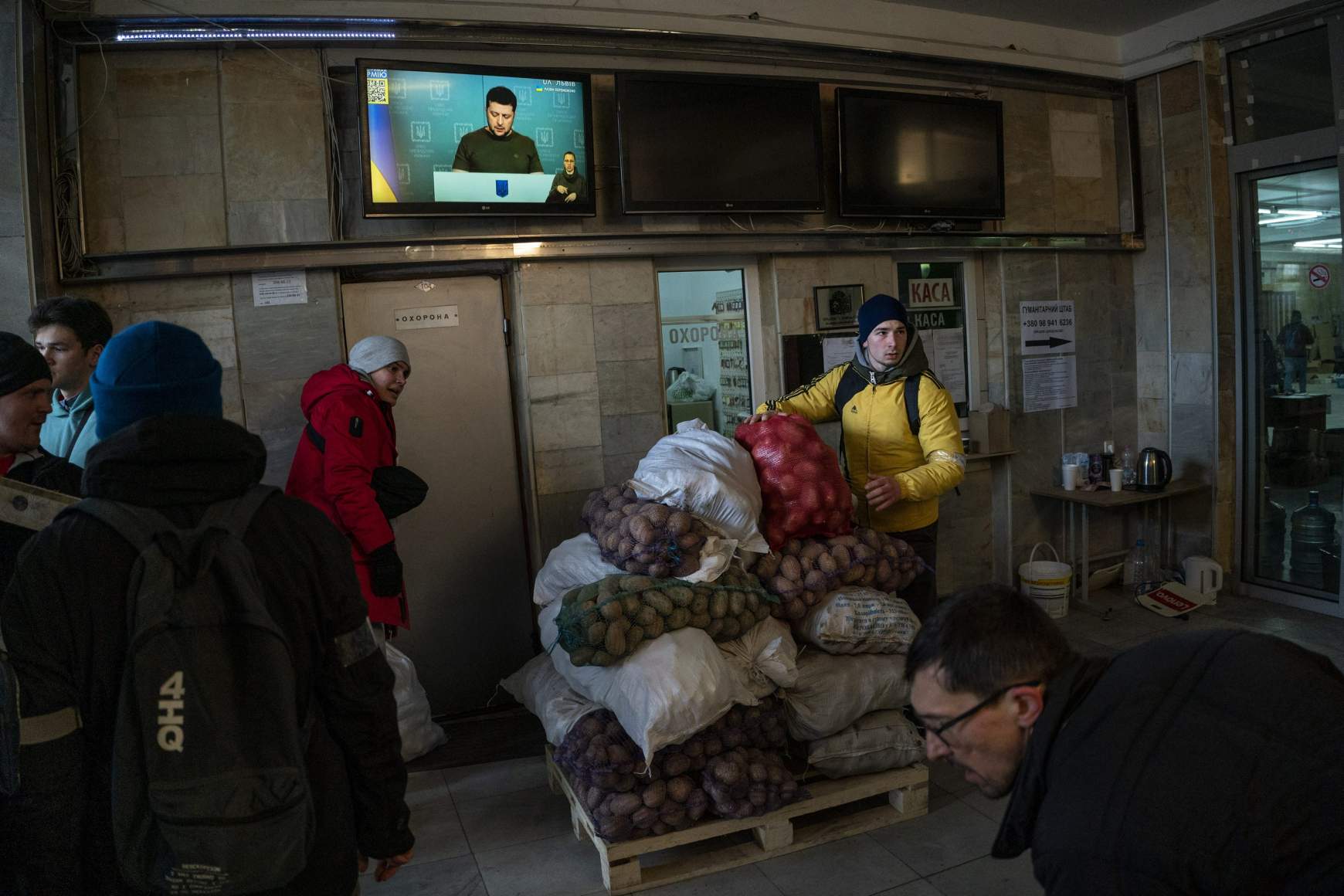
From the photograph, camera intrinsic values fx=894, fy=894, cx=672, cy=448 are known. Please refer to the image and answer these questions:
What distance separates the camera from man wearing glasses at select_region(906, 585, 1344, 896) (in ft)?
3.82

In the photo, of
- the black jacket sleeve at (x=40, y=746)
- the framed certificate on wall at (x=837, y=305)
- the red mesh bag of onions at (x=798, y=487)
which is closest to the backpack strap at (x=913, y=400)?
the red mesh bag of onions at (x=798, y=487)

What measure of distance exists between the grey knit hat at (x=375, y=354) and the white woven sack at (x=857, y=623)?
79.6 inches

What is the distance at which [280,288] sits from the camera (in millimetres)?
4074

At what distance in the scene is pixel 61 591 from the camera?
143 cm

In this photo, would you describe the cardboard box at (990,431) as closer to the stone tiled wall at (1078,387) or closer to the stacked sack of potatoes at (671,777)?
the stone tiled wall at (1078,387)

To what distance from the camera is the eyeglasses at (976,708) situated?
1.41m

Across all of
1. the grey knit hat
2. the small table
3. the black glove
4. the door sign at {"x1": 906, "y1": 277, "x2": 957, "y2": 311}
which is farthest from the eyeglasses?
the small table

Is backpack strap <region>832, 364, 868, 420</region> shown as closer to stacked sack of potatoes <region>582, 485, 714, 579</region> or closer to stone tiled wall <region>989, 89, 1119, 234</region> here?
stacked sack of potatoes <region>582, 485, 714, 579</region>

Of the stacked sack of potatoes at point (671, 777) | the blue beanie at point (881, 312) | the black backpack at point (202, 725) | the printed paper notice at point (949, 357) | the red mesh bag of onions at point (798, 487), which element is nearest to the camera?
the black backpack at point (202, 725)

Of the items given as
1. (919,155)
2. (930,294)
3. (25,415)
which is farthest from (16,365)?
(930,294)

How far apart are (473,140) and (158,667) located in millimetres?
3284

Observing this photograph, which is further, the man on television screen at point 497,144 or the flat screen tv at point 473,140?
the man on television screen at point 497,144

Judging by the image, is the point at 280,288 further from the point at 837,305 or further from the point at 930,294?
the point at 930,294

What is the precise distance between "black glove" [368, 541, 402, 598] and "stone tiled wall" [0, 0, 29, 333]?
166cm
